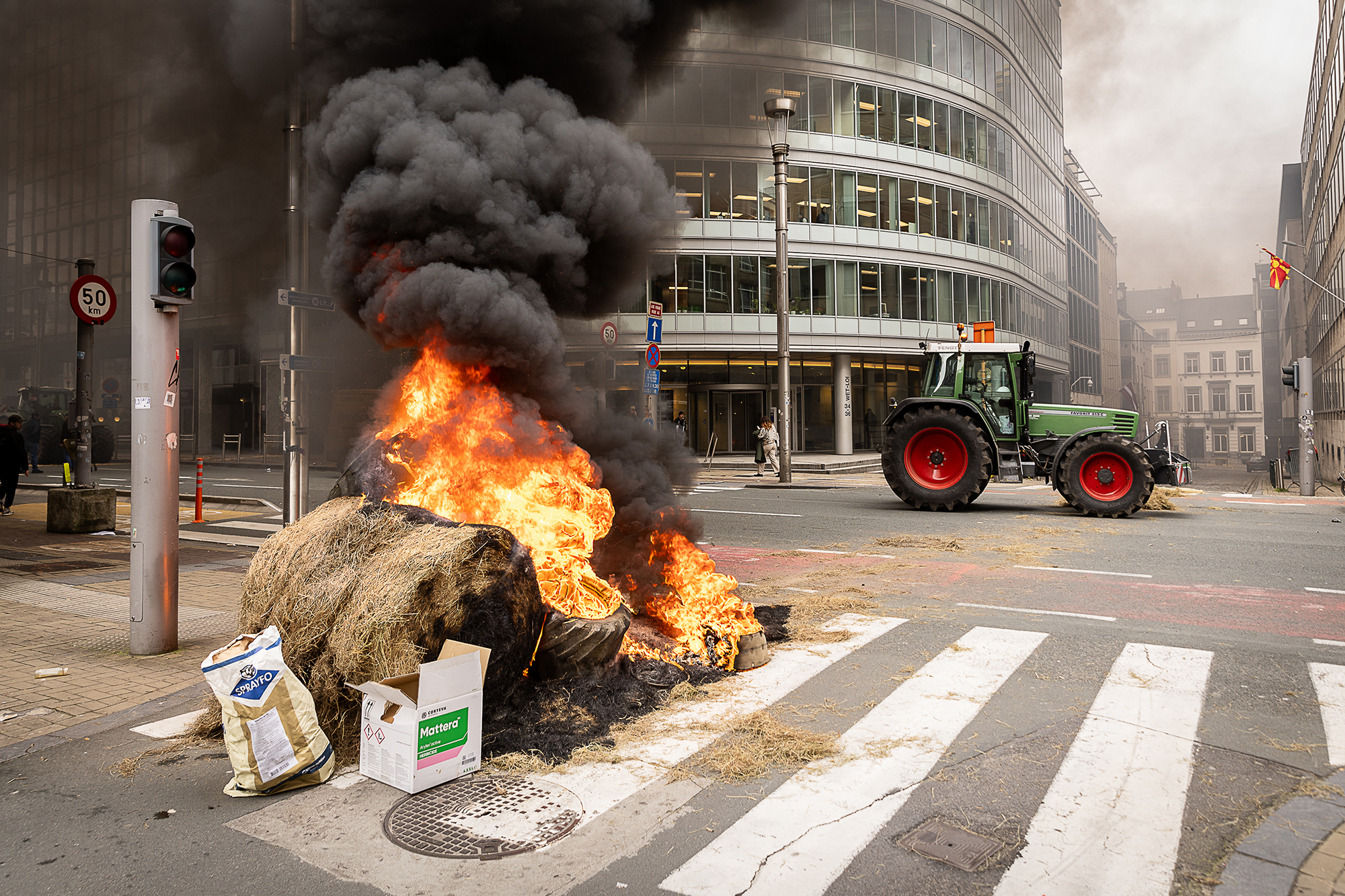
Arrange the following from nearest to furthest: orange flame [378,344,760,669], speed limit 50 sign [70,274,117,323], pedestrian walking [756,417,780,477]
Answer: orange flame [378,344,760,669], speed limit 50 sign [70,274,117,323], pedestrian walking [756,417,780,477]

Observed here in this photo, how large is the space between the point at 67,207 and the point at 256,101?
588cm

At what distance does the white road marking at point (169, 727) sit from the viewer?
14.5 ft

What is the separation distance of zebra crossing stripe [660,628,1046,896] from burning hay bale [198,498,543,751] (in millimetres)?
1544

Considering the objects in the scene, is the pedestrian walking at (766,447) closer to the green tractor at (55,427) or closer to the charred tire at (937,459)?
the charred tire at (937,459)

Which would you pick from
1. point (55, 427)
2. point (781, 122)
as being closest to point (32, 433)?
point (55, 427)

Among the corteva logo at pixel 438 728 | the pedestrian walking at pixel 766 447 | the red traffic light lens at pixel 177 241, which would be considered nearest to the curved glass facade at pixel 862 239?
the pedestrian walking at pixel 766 447

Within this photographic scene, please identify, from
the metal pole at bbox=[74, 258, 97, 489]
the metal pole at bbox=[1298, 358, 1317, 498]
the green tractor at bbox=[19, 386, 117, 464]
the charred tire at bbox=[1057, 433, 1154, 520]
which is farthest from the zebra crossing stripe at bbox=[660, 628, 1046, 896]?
the green tractor at bbox=[19, 386, 117, 464]

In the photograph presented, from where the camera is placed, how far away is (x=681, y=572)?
6055 mm

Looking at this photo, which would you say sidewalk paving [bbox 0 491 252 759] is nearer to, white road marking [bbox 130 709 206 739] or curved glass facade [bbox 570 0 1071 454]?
white road marking [bbox 130 709 206 739]

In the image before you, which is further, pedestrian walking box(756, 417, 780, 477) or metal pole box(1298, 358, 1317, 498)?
pedestrian walking box(756, 417, 780, 477)

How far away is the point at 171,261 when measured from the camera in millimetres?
6020

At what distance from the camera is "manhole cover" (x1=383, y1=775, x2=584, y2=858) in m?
3.18

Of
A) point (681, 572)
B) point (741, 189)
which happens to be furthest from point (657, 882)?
point (741, 189)

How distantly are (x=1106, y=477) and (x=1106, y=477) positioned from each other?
0.03 ft
